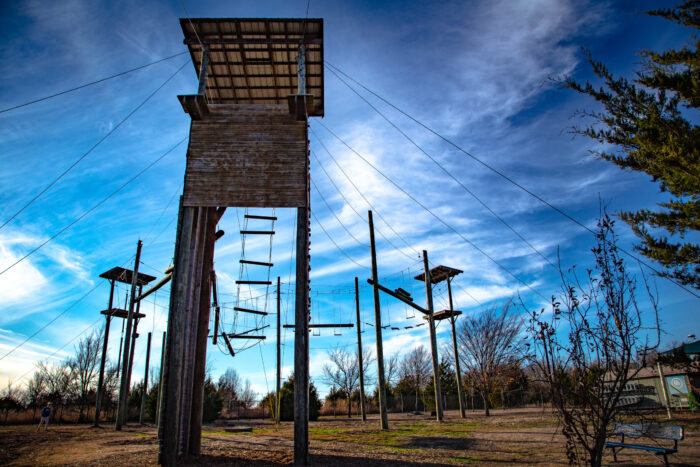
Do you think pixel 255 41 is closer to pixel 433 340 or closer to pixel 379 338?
pixel 379 338

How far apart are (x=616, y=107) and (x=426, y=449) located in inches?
391

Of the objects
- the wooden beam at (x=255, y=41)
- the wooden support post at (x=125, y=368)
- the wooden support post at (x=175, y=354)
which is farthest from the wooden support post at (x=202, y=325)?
the wooden support post at (x=125, y=368)

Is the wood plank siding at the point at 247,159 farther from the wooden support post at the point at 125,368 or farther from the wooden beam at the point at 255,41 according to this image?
the wooden support post at the point at 125,368

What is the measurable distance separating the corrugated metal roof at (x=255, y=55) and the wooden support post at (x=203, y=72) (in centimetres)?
24

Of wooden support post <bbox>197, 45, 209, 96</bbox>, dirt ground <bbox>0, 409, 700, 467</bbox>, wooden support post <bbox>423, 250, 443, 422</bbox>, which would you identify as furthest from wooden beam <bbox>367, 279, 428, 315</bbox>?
wooden support post <bbox>197, 45, 209, 96</bbox>

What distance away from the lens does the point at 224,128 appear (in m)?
10.4

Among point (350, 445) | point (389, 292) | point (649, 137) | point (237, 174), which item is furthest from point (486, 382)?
point (237, 174)

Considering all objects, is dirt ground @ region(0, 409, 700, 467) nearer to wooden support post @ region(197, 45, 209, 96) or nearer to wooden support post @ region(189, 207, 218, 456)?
wooden support post @ region(189, 207, 218, 456)

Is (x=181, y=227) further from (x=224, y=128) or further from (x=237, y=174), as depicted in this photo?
(x=224, y=128)

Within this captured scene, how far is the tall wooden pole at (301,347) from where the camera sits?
827cm

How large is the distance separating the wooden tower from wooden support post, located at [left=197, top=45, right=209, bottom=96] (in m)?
0.03

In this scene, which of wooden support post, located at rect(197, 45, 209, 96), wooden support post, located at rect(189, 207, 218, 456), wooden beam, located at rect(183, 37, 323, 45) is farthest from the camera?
wooden beam, located at rect(183, 37, 323, 45)

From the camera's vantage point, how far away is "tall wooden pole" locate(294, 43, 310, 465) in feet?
27.1

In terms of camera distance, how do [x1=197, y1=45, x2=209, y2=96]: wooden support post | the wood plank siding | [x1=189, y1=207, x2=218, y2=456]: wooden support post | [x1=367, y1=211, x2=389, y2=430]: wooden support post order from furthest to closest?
1. [x1=367, y1=211, x2=389, y2=430]: wooden support post
2. [x1=197, y1=45, x2=209, y2=96]: wooden support post
3. the wood plank siding
4. [x1=189, y1=207, x2=218, y2=456]: wooden support post
